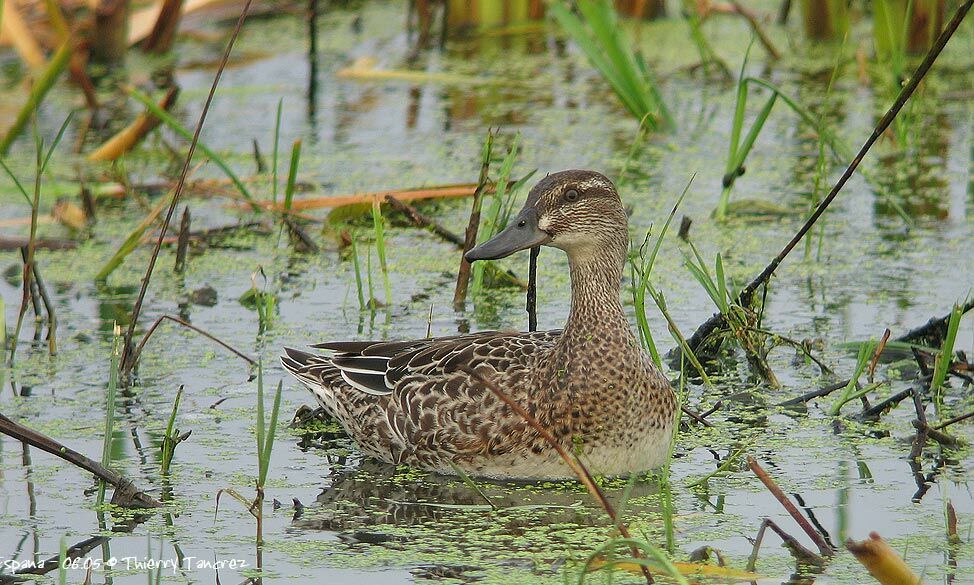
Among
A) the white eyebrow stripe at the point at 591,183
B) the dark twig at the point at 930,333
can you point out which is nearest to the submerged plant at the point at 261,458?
the white eyebrow stripe at the point at 591,183

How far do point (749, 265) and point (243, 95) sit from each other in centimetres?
445

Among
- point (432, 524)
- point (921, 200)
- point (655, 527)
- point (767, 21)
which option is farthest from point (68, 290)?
point (767, 21)

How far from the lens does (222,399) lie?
5664mm

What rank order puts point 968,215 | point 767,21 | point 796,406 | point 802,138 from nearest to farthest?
point 796,406 → point 968,215 → point 802,138 → point 767,21

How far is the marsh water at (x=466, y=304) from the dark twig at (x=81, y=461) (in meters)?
0.08

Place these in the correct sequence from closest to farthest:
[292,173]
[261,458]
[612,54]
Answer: [261,458] → [292,173] → [612,54]

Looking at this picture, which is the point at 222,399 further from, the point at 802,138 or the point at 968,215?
the point at 802,138

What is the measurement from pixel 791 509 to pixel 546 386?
1284 mm

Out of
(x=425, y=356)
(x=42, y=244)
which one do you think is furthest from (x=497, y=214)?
(x=42, y=244)

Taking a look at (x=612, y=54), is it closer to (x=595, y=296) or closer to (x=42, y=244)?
(x=595, y=296)

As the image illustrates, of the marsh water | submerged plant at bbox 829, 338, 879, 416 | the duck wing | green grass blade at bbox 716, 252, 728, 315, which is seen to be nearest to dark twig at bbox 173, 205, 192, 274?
the marsh water

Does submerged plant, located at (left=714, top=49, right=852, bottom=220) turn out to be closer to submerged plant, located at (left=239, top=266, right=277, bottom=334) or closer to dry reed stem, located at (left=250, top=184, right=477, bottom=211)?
dry reed stem, located at (left=250, top=184, right=477, bottom=211)

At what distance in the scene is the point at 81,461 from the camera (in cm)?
430

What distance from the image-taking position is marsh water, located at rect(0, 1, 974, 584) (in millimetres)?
4426
